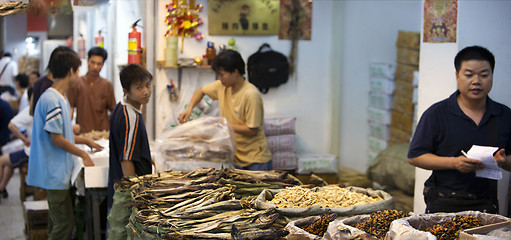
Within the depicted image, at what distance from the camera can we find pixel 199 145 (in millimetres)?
5750

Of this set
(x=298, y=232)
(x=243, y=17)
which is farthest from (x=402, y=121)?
(x=298, y=232)

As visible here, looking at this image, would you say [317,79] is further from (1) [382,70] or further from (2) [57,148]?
(2) [57,148]

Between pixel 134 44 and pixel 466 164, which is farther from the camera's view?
pixel 134 44

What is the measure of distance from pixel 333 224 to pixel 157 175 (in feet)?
5.85

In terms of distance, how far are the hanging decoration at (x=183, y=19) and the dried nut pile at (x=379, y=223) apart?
14.9 feet

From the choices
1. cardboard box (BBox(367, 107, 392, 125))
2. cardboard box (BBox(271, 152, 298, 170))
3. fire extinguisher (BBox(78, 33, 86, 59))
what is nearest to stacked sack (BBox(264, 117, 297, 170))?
cardboard box (BBox(271, 152, 298, 170))

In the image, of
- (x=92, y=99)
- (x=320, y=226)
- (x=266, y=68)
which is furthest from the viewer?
(x=266, y=68)

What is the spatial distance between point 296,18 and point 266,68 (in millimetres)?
809

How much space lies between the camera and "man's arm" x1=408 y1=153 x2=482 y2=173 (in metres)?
4.01

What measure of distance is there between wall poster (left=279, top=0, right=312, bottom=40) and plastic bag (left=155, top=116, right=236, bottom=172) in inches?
107

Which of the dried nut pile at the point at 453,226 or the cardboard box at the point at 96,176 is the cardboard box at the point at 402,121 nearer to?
the cardboard box at the point at 96,176

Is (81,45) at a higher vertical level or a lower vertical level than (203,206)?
higher

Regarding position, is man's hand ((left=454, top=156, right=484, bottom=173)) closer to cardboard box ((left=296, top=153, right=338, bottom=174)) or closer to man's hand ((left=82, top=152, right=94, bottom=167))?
man's hand ((left=82, top=152, right=94, bottom=167))

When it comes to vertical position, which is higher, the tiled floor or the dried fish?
the dried fish
